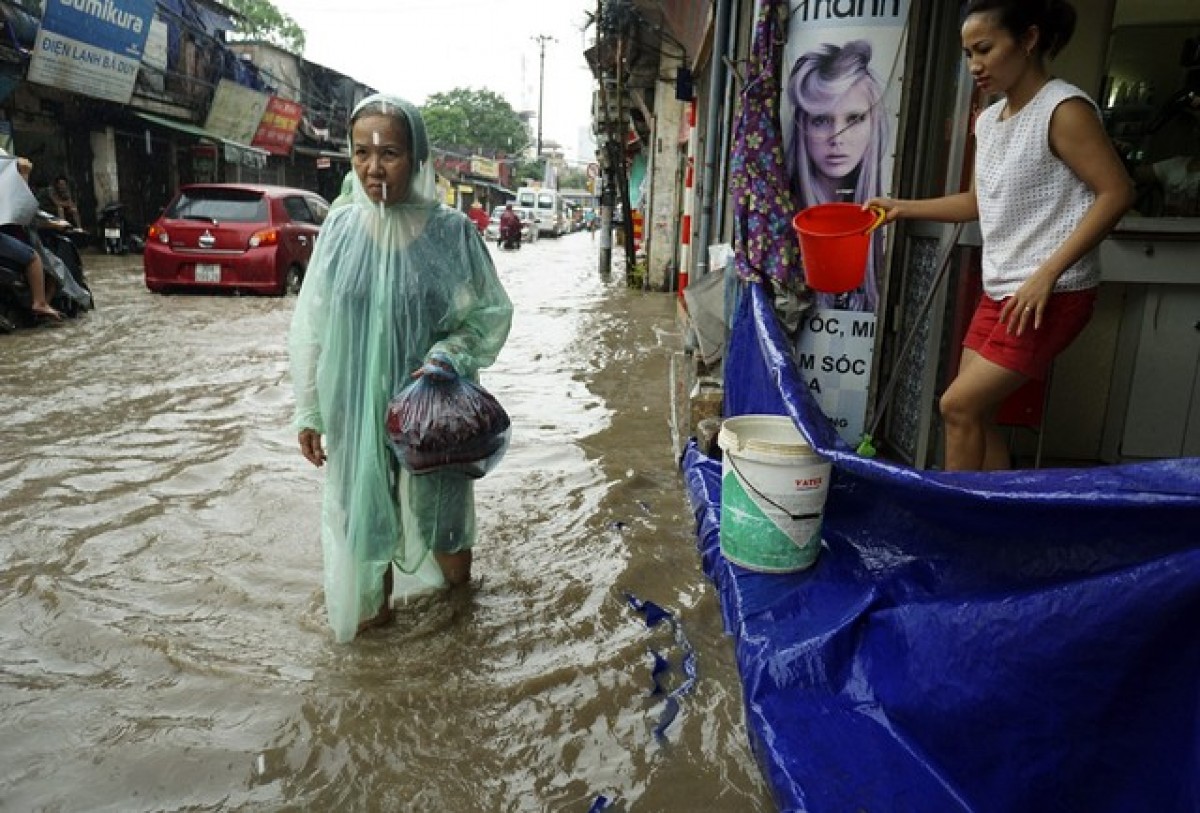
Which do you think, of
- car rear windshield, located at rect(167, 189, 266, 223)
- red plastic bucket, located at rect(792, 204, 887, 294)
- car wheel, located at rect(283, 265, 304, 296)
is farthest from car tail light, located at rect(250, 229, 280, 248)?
red plastic bucket, located at rect(792, 204, 887, 294)

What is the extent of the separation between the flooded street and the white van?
32.1 meters

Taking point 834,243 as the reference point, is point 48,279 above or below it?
below

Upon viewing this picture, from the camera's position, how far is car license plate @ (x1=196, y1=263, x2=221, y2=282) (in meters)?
9.98

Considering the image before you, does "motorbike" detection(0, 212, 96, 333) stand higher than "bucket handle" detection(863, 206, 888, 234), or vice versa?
"bucket handle" detection(863, 206, 888, 234)

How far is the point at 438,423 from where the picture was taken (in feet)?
8.01

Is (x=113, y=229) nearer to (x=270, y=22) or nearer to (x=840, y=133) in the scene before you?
(x=840, y=133)

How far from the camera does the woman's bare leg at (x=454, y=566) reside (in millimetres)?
2969

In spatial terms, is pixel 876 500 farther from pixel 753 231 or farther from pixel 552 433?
pixel 552 433

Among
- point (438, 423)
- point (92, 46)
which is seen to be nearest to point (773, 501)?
point (438, 423)

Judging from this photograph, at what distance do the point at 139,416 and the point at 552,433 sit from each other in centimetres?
258

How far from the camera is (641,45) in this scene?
40.5ft

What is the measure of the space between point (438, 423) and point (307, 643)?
929 millimetres

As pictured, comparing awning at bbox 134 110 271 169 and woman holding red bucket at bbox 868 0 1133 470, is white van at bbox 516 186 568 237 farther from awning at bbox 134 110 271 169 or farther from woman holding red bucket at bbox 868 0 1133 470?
woman holding red bucket at bbox 868 0 1133 470

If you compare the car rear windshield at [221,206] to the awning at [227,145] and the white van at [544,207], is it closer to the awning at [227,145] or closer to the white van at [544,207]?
the awning at [227,145]
